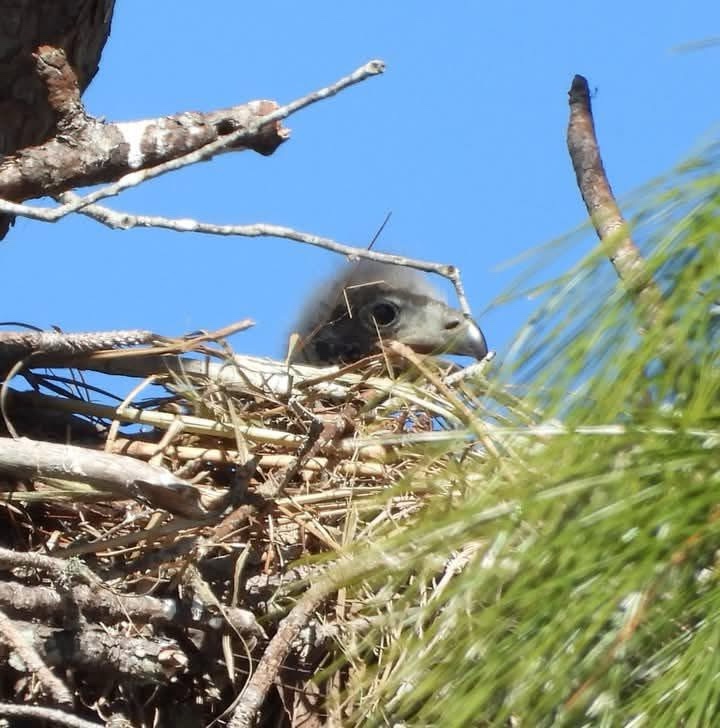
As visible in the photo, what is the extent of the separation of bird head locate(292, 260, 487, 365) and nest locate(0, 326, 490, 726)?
109 cm

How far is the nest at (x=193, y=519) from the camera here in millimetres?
2633

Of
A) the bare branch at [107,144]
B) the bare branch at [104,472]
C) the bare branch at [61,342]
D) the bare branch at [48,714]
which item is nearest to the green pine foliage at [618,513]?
the bare branch at [48,714]

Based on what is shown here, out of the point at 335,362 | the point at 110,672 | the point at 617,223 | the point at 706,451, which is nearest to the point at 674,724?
the point at 706,451

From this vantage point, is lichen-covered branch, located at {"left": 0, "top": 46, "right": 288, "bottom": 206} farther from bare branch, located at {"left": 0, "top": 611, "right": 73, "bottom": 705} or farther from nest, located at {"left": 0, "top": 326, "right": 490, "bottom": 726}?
bare branch, located at {"left": 0, "top": 611, "right": 73, "bottom": 705}

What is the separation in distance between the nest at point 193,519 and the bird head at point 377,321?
1.09 metres

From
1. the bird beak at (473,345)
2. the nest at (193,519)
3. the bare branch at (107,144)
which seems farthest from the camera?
the bird beak at (473,345)

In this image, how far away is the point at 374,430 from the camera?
11.0 feet

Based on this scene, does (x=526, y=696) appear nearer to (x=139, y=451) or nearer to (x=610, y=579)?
(x=610, y=579)

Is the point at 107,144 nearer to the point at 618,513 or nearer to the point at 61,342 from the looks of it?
the point at 61,342

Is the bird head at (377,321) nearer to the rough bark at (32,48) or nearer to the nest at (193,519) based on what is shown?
the nest at (193,519)

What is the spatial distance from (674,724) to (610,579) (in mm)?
164

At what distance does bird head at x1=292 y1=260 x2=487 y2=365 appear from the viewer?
463 centimetres

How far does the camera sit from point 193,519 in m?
2.83

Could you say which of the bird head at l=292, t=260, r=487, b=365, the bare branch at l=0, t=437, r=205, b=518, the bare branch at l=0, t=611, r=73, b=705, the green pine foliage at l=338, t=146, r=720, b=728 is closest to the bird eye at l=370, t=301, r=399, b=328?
the bird head at l=292, t=260, r=487, b=365
